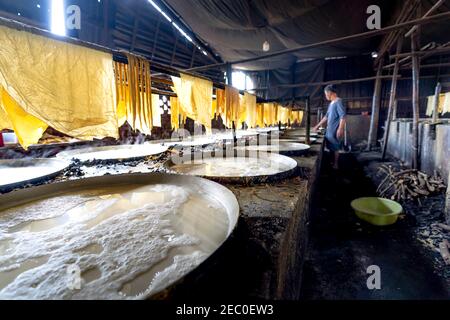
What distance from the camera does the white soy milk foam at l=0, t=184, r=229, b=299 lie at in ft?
2.83

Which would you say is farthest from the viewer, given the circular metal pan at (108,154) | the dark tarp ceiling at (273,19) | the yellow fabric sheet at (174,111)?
the dark tarp ceiling at (273,19)

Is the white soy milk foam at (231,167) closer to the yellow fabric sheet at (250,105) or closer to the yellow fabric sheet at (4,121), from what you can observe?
the yellow fabric sheet at (4,121)

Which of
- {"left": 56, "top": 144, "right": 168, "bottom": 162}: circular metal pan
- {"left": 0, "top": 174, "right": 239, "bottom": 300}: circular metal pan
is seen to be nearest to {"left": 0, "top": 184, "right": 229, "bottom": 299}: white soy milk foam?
{"left": 0, "top": 174, "right": 239, "bottom": 300}: circular metal pan

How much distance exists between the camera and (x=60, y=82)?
1915 mm

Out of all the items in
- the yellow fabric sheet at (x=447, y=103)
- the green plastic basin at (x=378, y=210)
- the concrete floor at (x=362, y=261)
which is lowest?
the concrete floor at (x=362, y=261)

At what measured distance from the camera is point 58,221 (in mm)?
1402

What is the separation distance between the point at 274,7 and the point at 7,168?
5.82 metres

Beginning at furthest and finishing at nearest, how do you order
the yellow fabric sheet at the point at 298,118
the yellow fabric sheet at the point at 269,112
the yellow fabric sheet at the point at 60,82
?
the yellow fabric sheet at the point at 298,118, the yellow fabric sheet at the point at 269,112, the yellow fabric sheet at the point at 60,82

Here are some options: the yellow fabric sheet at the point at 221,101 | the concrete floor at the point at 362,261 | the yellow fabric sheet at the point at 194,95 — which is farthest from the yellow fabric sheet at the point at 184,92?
the concrete floor at the point at 362,261

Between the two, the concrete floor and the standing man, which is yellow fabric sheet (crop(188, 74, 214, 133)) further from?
the standing man

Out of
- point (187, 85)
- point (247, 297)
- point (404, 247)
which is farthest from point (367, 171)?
point (247, 297)

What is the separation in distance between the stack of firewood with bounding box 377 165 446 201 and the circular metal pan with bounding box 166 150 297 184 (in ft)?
11.5

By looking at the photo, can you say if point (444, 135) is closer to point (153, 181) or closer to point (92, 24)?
point (153, 181)

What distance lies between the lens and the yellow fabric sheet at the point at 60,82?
161 cm
